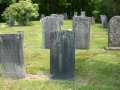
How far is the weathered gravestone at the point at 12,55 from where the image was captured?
7.61m

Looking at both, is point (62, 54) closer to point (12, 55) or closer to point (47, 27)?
point (12, 55)

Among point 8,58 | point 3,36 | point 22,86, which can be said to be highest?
point 3,36

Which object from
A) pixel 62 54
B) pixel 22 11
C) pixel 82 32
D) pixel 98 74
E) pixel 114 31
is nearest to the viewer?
pixel 62 54

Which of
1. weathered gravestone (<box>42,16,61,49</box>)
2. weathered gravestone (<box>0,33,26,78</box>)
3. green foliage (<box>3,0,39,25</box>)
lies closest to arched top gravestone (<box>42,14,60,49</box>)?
weathered gravestone (<box>42,16,61,49</box>)

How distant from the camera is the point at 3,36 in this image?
7.63 metres

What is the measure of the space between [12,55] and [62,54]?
4.76 ft

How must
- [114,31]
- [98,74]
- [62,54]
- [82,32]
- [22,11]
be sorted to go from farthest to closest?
[22,11] → [82,32] → [114,31] → [98,74] → [62,54]

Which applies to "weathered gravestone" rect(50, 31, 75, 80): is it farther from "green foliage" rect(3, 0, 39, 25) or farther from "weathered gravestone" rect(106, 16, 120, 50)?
"green foliage" rect(3, 0, 39, 25)

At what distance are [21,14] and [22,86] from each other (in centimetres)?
1893

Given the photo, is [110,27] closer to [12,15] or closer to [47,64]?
[47,64]

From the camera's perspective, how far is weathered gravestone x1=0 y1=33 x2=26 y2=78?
25.0ft

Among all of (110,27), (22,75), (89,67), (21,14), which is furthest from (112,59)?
(21,14)

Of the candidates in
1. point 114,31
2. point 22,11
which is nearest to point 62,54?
point 114,31

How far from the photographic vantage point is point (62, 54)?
7672 mm
